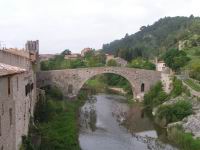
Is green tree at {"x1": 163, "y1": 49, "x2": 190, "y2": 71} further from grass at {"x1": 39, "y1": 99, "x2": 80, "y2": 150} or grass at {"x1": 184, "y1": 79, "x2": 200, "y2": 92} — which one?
grass at {"x1": 39, "y1": 99, "x2": 80, "y2": 150}

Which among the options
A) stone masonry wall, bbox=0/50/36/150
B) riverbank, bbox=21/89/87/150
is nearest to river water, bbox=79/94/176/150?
riverbank, bbox=21/89/87/150

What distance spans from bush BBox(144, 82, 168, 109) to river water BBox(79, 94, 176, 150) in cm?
110

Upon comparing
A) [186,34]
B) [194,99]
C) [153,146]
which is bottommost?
[153,146]

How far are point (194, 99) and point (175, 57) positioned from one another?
16.0 metres

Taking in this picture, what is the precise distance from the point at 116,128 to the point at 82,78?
1433 cm

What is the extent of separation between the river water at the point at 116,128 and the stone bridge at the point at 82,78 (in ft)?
8.20

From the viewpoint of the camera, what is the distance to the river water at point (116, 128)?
96.5 ft

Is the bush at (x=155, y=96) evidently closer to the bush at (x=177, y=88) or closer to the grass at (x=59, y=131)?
the bush at (x=177, y=88)

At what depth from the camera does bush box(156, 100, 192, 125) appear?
34312mm

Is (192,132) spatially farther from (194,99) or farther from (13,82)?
(13,82)

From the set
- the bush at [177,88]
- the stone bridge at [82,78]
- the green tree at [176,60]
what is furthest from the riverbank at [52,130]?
the green tree at [176,60]

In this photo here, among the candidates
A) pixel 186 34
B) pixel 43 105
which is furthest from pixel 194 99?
pixel 186 34

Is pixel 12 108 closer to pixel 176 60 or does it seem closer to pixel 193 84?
pixel 193 84

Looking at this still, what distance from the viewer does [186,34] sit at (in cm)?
8144
